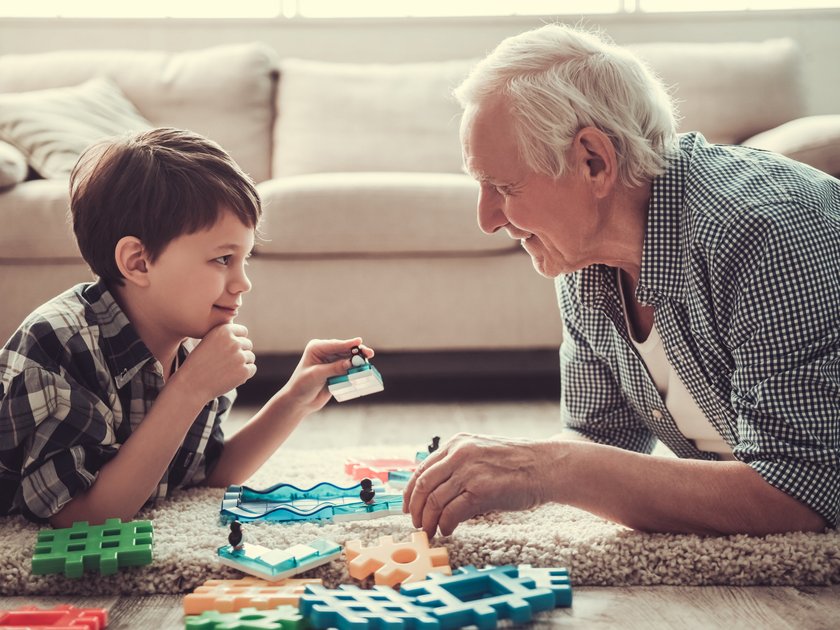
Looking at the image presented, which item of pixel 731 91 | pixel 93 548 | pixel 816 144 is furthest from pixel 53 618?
pixel 731 91

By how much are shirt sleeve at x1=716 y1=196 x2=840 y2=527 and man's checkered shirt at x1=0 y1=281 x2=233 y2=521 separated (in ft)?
2.72

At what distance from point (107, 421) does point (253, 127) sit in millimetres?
2031

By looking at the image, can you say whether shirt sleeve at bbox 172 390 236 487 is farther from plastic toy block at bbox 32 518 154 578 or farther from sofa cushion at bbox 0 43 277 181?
sofa cushion at bbox 0 43 277 181

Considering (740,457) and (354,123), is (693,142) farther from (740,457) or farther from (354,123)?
(354,123)

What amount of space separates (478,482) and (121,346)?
565mm

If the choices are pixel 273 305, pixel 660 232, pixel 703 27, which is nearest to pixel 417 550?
pixel 660 232

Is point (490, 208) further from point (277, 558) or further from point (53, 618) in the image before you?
point (53, 618)

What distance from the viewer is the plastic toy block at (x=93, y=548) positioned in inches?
43.8

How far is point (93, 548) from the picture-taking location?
44.8 inches

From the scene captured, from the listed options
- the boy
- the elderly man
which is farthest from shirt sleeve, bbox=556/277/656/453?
the boy

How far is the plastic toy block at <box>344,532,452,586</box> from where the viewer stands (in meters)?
1.09

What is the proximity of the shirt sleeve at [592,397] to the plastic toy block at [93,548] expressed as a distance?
0.74 m

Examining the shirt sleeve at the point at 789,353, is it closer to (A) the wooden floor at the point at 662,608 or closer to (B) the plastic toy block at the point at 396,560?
(A) the wooden floor at the point at 662,608

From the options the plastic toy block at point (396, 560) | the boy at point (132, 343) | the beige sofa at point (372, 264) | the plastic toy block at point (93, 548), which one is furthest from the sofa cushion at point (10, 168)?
the plastic toy block at point (396, 560)
